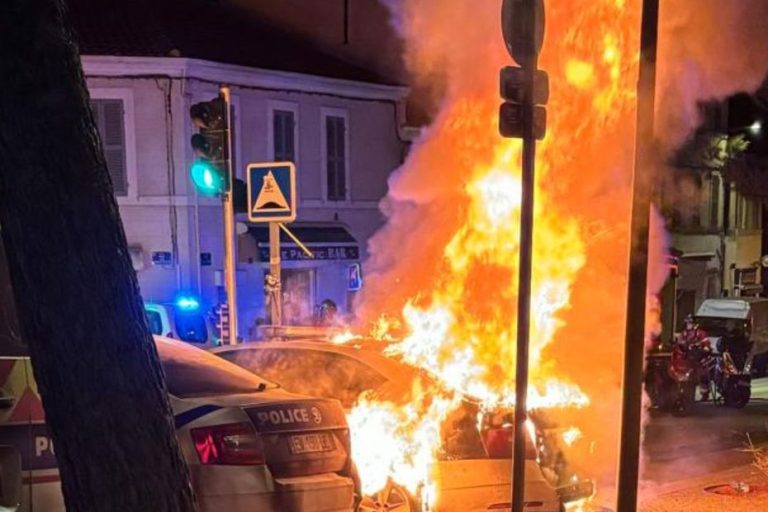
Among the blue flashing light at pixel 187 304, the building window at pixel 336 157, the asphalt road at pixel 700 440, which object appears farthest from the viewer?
the building window at pixel 336 157

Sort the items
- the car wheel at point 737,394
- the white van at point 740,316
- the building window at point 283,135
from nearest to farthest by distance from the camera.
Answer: the car wheel at point 737,394, the white van at point 740,316, the building window at point 283,135

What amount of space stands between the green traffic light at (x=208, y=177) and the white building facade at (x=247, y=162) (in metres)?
9.03

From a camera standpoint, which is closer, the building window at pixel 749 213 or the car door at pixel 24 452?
the car door at pixel 24 452

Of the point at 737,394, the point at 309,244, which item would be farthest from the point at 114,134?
the point at 737,394

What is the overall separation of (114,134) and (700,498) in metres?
13.9

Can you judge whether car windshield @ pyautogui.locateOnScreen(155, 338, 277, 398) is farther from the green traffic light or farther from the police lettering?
the green traffic light

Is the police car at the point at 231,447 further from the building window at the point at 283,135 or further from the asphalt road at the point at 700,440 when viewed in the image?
the building window at the point at 283,135

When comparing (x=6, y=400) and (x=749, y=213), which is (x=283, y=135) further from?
(x=749, y=213)

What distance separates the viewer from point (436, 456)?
586cm

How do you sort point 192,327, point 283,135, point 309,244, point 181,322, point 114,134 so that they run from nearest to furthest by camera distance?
1. point 192,327
2. point 181,322
3. point 114,134
4. point 309,244
5. point 283,135

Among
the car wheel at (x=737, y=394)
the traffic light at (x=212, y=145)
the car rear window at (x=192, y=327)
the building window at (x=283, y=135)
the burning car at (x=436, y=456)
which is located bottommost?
the car wheel at (x=737, y=394)

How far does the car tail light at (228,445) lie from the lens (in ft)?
15.1

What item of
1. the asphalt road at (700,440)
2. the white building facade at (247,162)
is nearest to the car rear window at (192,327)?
the white building facade at (247,162)

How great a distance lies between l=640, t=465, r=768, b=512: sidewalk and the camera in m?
7.70
